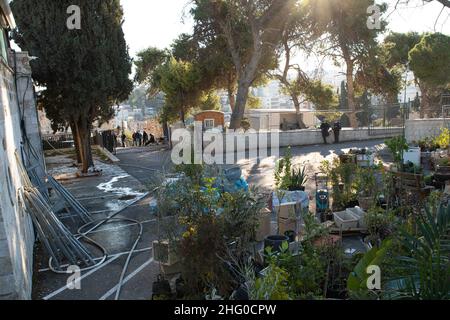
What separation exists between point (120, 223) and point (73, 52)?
22.0 feet

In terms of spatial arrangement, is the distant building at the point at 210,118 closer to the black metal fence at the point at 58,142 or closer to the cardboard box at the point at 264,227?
the black metal fence at the point at 58,142

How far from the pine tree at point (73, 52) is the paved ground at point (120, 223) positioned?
92.0 inches

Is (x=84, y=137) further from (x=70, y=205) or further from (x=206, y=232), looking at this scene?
(x=206, y=232)

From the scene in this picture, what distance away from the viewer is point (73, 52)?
12.5m

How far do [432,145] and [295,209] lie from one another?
8.04 m

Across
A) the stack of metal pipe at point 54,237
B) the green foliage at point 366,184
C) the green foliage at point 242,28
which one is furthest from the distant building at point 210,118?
the stack of metal pipe at point 54,237

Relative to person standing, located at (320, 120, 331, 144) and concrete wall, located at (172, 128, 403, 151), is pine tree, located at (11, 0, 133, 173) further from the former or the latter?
person standing, located at (320, 120, 331, 144)

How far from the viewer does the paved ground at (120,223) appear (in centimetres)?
531

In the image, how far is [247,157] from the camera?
53.9 ft

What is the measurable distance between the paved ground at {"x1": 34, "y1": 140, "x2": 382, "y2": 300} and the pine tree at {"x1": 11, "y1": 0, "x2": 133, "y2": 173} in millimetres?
2336

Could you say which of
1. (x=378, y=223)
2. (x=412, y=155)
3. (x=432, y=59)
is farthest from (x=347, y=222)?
(x=432, y=59)

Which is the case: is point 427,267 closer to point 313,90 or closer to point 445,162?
point 445,162

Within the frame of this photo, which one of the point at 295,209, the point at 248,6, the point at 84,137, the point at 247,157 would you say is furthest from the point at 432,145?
the point at 84,137

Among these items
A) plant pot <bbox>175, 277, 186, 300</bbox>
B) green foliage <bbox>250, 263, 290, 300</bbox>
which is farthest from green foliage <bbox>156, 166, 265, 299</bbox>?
green foliage <bbox>250, 263, 290, 300</bbox>
